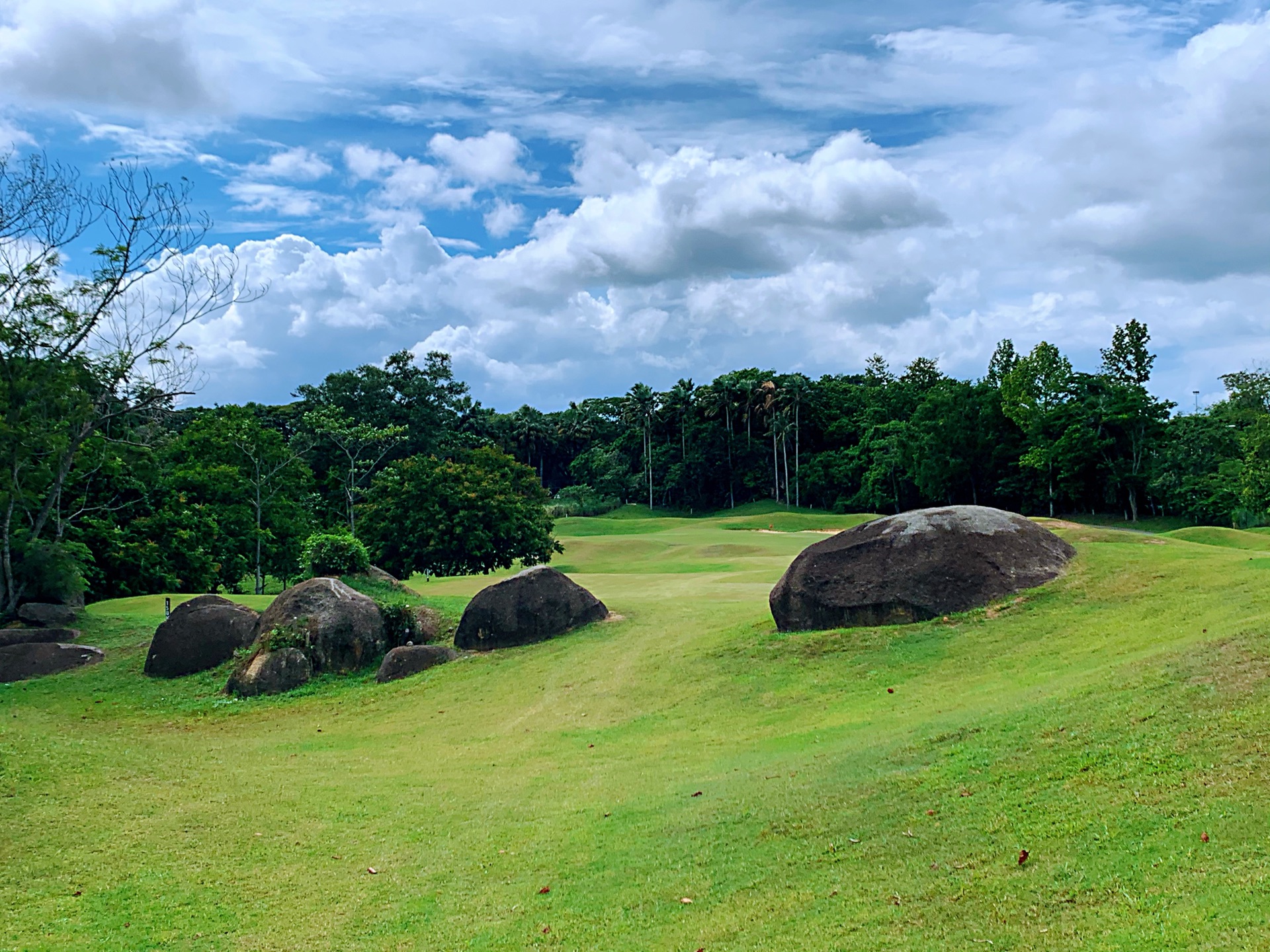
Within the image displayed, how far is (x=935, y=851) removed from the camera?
24.3ft

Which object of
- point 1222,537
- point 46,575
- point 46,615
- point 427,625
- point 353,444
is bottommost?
point 427,625

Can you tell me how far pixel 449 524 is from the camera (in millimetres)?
40500

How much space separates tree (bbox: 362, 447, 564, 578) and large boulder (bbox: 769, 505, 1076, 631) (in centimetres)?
2372

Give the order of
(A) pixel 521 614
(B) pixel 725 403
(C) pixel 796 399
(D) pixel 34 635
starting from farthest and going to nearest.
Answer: (B) pixel 725 403 → (C) pixel 796 399 → (D) pixel 34 635 → (A) pixel 521 614

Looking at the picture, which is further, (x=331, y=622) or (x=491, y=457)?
(x=491, y=457)

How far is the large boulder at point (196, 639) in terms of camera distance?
23047 millimetres

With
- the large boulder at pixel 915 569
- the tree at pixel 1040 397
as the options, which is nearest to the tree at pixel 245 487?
the large boulder at pixel 915 569

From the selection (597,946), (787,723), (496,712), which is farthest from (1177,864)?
(496,712)

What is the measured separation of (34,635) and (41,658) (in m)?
1.61

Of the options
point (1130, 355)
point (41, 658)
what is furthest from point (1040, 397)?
point (41, 658)

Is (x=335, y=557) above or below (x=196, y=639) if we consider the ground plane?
above

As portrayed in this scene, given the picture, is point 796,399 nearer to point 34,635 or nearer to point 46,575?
point 46,575

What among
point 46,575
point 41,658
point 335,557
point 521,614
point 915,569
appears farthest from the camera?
point 46,575

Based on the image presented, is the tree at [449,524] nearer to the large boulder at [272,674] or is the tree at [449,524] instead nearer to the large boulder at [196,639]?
the large boulder at [196,639]
